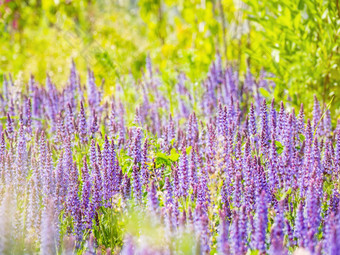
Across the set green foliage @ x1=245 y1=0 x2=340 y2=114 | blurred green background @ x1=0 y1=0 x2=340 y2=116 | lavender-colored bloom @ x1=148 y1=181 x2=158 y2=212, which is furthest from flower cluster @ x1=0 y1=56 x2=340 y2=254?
blurred green background @ x1=0 y1=0 x2=340 y2=116

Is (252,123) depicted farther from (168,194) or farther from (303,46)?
(303,46)

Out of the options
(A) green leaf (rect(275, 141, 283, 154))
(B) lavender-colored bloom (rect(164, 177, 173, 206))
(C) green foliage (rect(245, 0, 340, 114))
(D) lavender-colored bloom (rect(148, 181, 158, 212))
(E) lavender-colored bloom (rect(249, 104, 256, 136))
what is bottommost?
(D) lavender-colored bloom (rect(148, 181, 158, 212))

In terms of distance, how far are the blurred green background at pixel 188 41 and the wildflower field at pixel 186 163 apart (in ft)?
0.14

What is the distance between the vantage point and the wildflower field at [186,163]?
2254mm

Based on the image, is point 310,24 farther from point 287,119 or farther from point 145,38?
point 145,38

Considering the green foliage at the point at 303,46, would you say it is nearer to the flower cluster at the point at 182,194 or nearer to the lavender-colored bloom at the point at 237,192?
the flower cluster at the point at 182,194

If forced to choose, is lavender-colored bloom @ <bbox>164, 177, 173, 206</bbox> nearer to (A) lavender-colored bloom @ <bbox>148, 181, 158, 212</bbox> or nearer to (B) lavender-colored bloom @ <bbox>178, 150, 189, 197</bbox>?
(B) lavender-colored bloom @ <bbox>178, 150, 189, 197</bbox>

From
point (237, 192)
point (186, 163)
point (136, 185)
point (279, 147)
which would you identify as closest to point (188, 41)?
point (279, 147)

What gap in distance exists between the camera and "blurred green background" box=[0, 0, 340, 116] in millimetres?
4996

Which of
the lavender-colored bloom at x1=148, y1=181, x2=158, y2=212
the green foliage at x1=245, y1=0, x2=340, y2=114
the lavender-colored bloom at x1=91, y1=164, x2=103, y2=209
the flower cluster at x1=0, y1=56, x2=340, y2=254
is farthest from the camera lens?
the green foliage at x1=245, y1=0, x2=340, y2=114

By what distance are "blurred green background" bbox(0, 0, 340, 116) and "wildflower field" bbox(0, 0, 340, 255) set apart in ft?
0.14

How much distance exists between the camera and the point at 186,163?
113 inches

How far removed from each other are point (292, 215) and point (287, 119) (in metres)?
0.72

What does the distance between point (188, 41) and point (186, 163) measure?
20.3 feet
